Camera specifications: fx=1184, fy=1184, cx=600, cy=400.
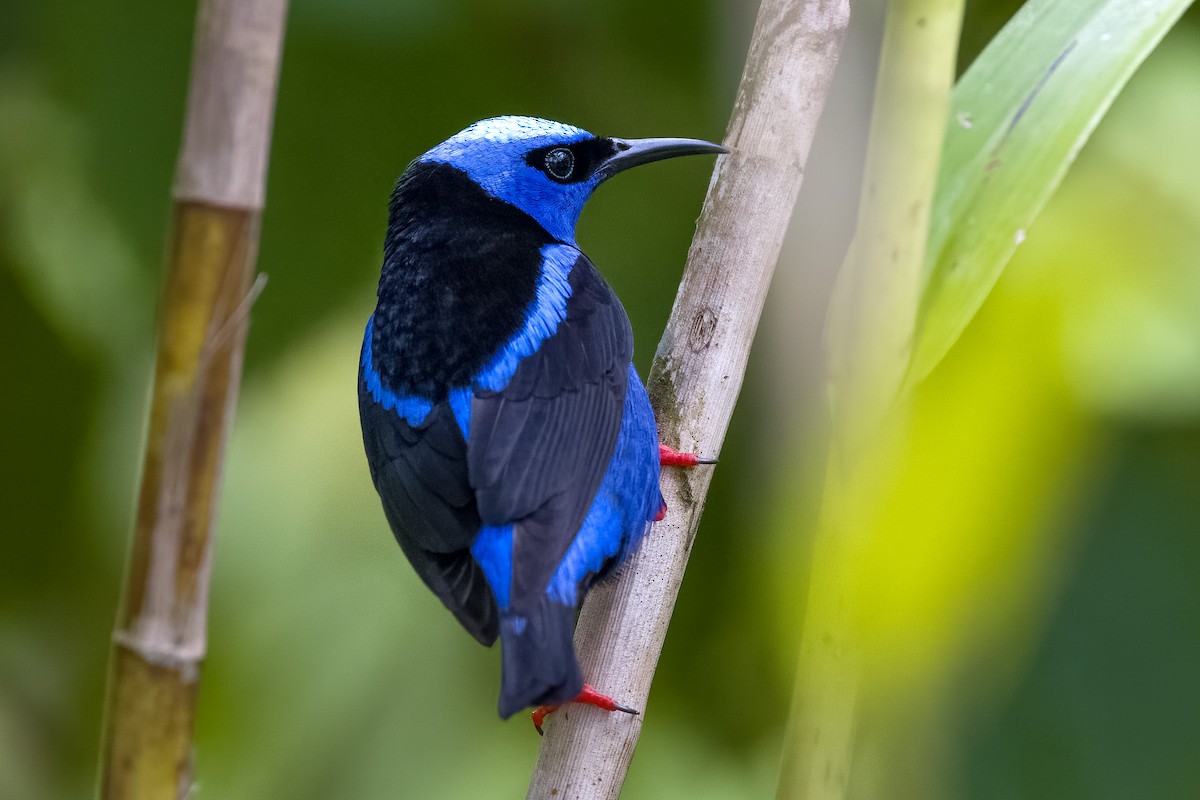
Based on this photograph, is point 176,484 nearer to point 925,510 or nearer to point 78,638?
point 925,510

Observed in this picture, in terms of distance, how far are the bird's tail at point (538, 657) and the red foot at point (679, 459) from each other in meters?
0.28

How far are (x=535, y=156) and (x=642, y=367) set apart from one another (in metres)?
0.69

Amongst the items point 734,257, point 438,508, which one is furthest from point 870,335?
point 438,508

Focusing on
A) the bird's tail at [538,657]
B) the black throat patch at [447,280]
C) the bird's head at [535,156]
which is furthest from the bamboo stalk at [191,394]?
the bird's head at [535,156]

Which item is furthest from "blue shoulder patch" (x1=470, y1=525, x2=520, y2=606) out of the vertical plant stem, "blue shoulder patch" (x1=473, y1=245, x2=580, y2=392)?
the vertical plant stem

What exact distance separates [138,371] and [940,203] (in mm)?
1740

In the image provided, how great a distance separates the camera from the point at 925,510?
1788 millimetres

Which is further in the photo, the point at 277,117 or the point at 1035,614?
the point at 277,117

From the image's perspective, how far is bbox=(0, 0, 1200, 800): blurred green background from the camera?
203 cm

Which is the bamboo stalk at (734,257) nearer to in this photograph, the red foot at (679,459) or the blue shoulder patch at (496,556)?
the red foot at (679,459)

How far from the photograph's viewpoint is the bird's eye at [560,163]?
2285 millimetres

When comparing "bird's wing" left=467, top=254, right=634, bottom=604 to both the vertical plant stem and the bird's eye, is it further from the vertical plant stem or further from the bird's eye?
the vertical plant stem

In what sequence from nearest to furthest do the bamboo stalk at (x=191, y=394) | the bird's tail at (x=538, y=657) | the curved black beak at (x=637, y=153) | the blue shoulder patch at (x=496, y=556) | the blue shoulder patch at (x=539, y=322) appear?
1. the bamboo stalk at (x=191, y=394)
2. the bird's tail at (x=538, y=657)
3. the blue shoulder patch at (x=496, y=556)
4. the blue shoulder patch at (x=539, y=322)
5. the curved black beak at (x=637, y=153)

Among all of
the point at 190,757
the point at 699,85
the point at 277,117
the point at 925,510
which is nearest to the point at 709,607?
the point at 925,510
